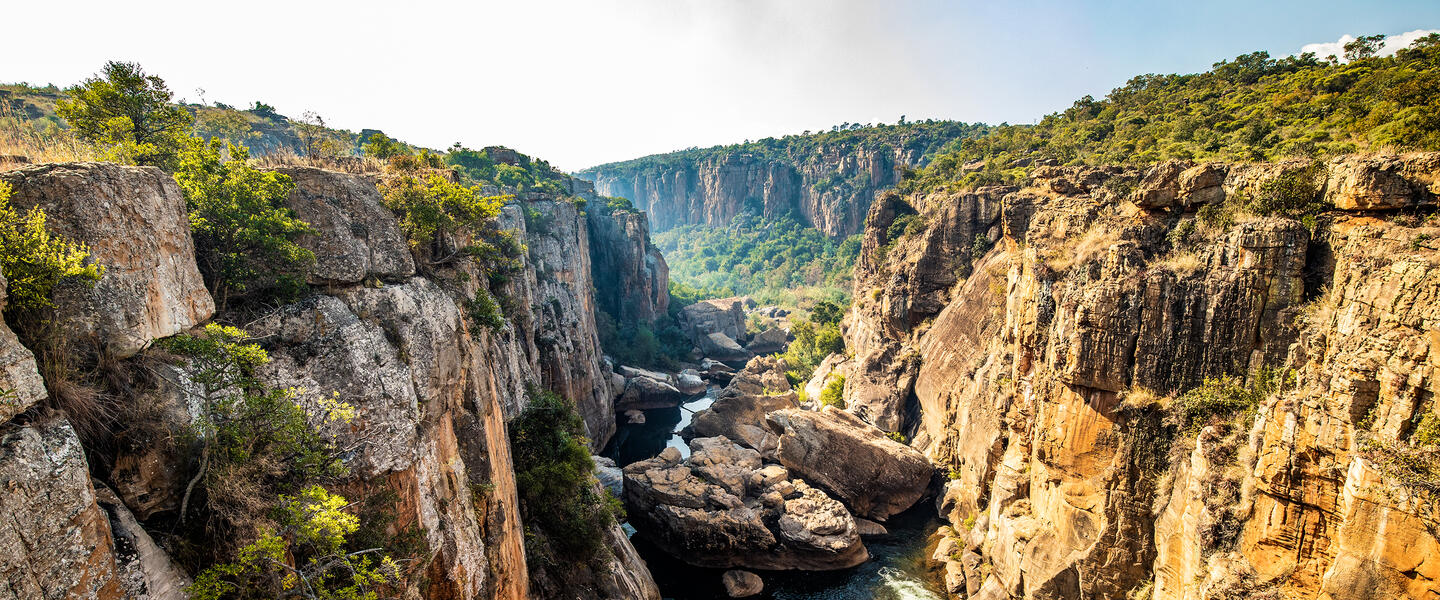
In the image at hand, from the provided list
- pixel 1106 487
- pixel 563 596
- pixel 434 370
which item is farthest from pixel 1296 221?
pixel 563 596

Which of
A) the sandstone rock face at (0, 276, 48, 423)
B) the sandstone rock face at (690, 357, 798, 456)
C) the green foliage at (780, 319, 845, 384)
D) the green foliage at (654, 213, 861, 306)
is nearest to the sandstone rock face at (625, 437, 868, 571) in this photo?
the sandstone rock face at (690, 357, 798, 456)

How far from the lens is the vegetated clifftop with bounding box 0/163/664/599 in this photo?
6.93 m

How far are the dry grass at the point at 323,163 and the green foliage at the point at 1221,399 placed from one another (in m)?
25.3

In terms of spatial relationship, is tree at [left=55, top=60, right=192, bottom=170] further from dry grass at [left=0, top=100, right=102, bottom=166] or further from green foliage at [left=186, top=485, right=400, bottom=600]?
green foliage at [left=186, top=485, right=400, bottom=600]

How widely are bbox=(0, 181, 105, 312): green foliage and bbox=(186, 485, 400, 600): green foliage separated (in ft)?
14.1

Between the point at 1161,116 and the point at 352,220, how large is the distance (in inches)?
1975

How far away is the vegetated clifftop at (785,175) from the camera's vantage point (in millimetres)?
109875

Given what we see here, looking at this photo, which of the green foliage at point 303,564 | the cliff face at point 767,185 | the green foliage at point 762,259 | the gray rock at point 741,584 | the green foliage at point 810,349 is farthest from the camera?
the cliff face at point 767,185

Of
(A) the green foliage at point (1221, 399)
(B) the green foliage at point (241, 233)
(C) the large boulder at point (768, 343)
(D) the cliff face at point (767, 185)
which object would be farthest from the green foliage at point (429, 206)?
(D) the cliff face at point (767, 185)

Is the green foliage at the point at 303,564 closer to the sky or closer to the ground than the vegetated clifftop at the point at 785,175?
closer to the ground

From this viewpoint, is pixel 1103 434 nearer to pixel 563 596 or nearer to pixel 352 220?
pixel 563 596

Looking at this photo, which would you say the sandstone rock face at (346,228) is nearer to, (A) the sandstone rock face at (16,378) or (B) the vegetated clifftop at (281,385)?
(B) the vegetated clifftop at (281,385)

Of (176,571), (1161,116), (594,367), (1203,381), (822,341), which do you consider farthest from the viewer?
(822,341)

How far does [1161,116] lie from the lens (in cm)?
4106
